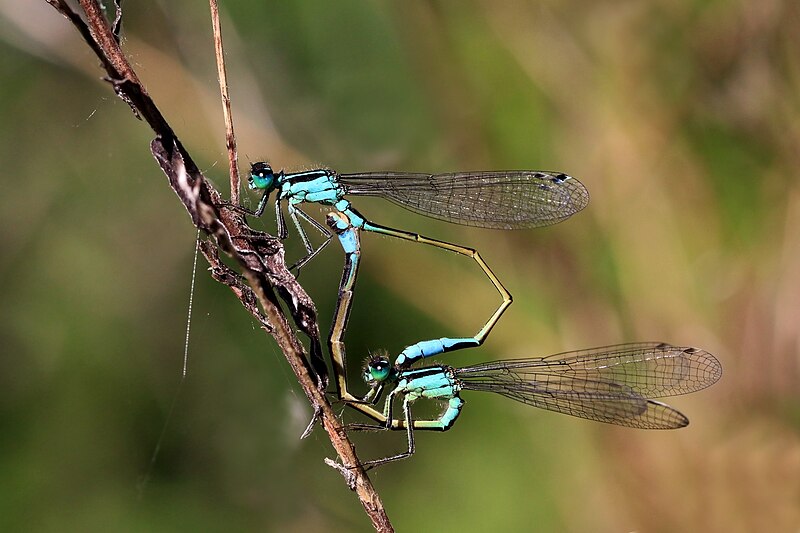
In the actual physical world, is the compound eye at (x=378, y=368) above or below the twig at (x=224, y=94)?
below

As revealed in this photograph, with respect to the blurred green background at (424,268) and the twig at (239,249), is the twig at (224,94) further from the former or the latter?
the blurred green background at (424,268)

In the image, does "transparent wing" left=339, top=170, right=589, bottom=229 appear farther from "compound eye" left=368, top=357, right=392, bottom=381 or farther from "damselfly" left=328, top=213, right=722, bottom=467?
"compound eye" left=368, top=357, right=392, bottom=381

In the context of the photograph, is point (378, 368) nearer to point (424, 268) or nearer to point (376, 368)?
point (376, 368)

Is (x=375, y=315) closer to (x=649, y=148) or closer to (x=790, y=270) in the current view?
(x=649, y=148)

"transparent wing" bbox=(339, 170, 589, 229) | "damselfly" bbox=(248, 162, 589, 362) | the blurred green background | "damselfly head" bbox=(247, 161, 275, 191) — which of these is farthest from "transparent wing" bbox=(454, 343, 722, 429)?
"damselfly head" bbox=(247, 161, 275, 191)

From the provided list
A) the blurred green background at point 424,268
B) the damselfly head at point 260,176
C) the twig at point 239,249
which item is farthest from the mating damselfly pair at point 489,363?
the twig at point 239,249

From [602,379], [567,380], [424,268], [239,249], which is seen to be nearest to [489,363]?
[567,380]

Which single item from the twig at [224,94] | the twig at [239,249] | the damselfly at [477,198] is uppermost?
the damselfly at [477,198]
